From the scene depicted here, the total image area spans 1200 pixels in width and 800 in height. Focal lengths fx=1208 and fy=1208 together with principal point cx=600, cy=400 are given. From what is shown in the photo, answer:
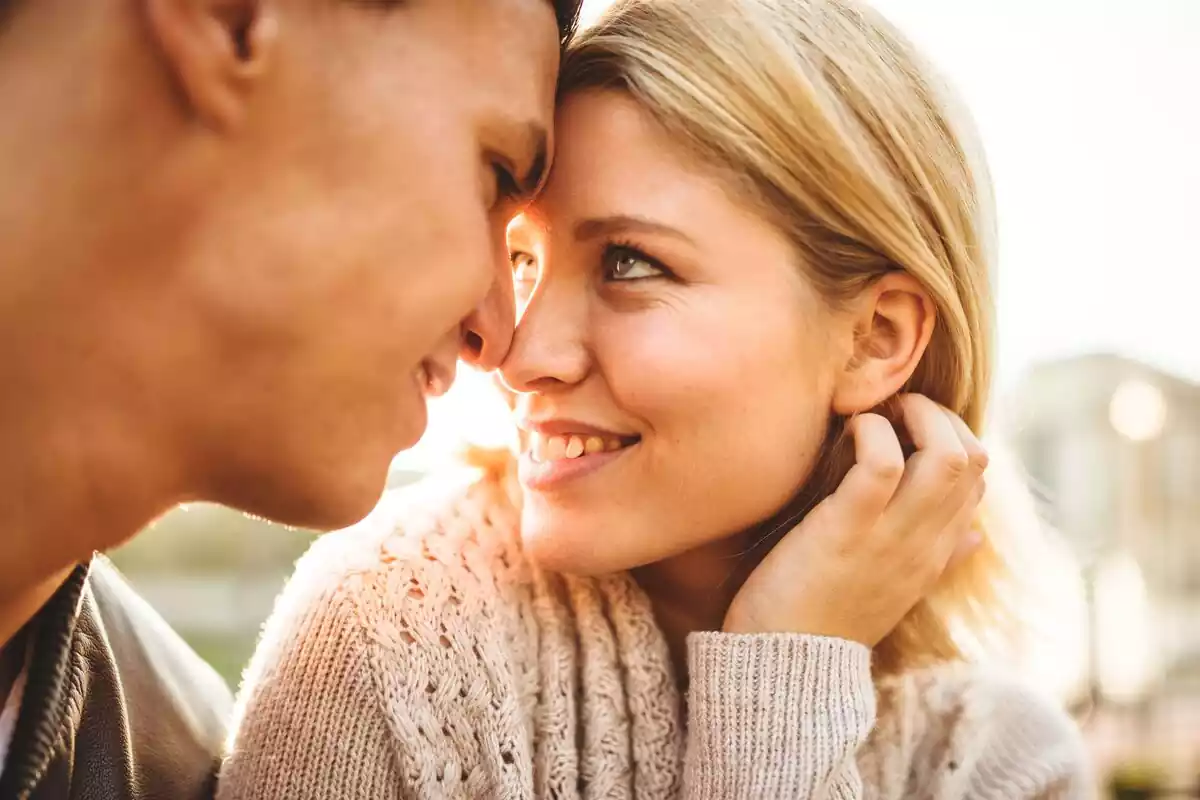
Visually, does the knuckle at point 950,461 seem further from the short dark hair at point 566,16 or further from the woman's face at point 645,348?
the short dark hair at point 566,16

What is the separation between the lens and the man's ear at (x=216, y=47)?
3.97 ft

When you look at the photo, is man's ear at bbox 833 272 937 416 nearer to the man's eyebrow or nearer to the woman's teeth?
the woman's teeth

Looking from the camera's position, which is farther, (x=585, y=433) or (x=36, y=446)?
(x=585, y=433)

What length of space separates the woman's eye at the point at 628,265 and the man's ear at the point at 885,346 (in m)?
0.39

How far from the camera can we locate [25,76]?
→ 120 centimetres

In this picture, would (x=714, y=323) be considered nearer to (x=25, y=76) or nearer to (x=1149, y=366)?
(x=25, y=76)

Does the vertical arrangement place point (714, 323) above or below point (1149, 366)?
below

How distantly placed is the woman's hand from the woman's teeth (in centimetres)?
33

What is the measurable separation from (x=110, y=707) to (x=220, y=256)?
0.79m

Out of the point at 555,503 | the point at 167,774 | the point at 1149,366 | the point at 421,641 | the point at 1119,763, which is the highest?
the point at 1149,366

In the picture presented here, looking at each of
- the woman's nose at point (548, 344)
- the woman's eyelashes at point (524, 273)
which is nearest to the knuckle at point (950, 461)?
the woman's nose at point (548, 344)

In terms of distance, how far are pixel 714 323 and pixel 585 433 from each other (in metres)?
0.27

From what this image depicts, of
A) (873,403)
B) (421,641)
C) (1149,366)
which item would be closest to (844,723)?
(873,403)

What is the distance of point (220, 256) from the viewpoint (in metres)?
1.30
